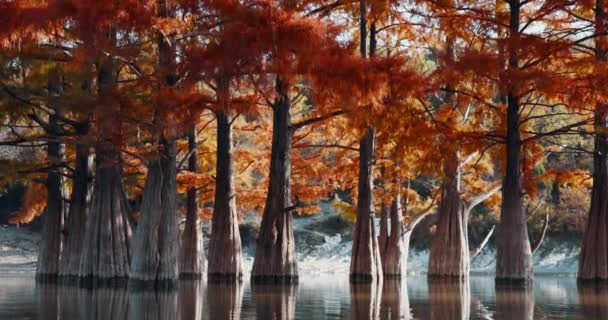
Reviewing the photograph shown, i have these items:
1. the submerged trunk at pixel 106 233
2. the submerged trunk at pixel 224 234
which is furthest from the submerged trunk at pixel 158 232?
the submerged trunk at pixel 224 234

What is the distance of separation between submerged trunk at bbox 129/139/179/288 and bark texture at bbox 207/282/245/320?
1.12 meters

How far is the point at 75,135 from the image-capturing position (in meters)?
25.2

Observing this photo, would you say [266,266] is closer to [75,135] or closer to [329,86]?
[329,86]

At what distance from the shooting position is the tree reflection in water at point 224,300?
49.2 ft

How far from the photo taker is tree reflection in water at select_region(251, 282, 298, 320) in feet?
49.0

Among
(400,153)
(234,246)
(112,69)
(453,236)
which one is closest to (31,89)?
(112,69)

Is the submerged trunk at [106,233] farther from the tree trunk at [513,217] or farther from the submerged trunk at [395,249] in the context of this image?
the submerged trunk at [395,249]

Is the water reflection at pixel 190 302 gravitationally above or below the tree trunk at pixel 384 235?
below

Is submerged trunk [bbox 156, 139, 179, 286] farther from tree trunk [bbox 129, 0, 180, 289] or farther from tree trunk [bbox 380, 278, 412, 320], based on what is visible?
tree trunk [bbox 380, 278, 412, 320]

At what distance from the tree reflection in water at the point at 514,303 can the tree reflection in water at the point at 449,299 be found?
1.75 ft

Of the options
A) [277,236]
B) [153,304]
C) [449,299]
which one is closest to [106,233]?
[277,236]

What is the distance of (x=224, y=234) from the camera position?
981 inches

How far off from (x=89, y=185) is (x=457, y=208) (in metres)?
10.1

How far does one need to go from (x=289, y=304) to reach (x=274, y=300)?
2.78 feet
